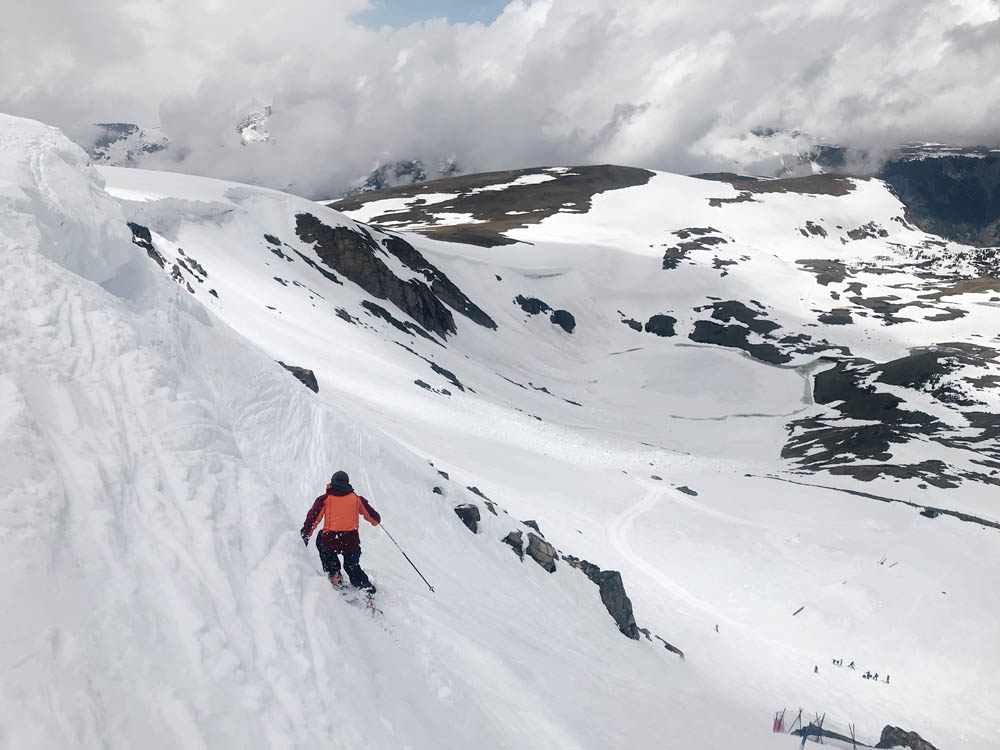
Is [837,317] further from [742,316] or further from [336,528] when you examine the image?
[336,528]

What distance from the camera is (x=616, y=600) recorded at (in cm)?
1856

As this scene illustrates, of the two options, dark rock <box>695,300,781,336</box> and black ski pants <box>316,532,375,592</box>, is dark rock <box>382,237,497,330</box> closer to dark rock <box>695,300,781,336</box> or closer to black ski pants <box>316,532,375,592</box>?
dark rock <box>695,300,781,336</box>

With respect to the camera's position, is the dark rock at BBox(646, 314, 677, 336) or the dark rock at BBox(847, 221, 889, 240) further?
the dark rock at BBox(847, 221, 889, 240)

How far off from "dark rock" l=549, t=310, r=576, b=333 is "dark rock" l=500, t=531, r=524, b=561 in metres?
69.4

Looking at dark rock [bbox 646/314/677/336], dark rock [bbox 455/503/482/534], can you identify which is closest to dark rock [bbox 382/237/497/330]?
dark rock [bbox 646/314/677/336]

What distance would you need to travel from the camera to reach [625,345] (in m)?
87.9

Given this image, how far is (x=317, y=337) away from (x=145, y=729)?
33.2m

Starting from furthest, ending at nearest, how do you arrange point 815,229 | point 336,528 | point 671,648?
1. point 815,229
2. point 671,648
3. point 336,528

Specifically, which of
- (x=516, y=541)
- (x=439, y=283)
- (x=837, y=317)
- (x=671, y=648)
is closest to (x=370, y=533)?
(x=516, y=541)

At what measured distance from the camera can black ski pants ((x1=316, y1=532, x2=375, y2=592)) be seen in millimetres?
8234

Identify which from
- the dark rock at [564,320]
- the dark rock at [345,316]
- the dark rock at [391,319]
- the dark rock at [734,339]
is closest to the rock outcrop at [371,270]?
the dark rock at [391,319]

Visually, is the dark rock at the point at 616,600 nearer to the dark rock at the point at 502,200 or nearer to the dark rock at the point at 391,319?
the dark rock at the point at 391,319

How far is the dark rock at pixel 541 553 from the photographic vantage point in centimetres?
1791

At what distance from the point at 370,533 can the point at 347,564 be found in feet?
12.2
